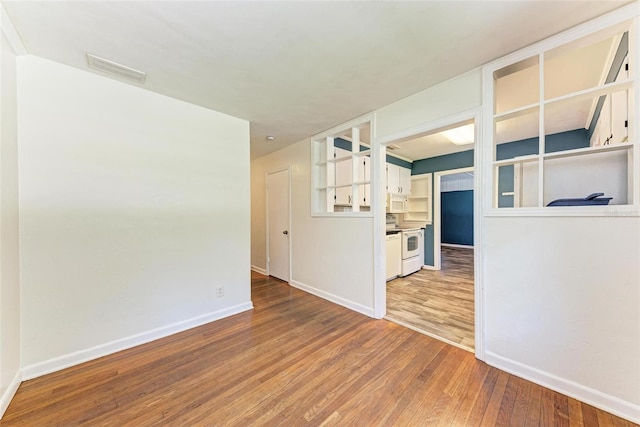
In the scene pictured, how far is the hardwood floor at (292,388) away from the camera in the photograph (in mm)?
1429

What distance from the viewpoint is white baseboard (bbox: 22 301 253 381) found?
1808 mm

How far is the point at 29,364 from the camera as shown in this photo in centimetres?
178

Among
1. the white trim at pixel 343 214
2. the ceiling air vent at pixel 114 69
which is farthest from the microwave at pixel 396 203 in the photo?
the ceiling air vent at pixel 114 69

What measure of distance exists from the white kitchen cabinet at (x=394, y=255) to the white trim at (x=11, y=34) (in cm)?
451

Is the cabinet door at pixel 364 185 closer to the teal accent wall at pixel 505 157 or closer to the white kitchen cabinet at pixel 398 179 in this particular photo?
the white kitchen cabinet at pixel 398 179

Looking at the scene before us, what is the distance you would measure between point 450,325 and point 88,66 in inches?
168

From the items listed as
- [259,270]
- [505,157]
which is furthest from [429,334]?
[505,157]

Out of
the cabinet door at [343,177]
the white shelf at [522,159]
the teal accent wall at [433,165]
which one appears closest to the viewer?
the white shelf at [522,159]

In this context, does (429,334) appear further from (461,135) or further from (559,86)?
(461,135)

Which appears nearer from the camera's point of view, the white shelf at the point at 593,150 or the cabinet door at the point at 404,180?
the white shelf at the point at 593,150

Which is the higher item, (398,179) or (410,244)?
(398,179)

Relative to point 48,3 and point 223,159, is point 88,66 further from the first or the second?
point 223,159

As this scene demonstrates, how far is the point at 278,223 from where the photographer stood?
4.40m

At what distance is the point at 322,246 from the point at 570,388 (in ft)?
8.67
